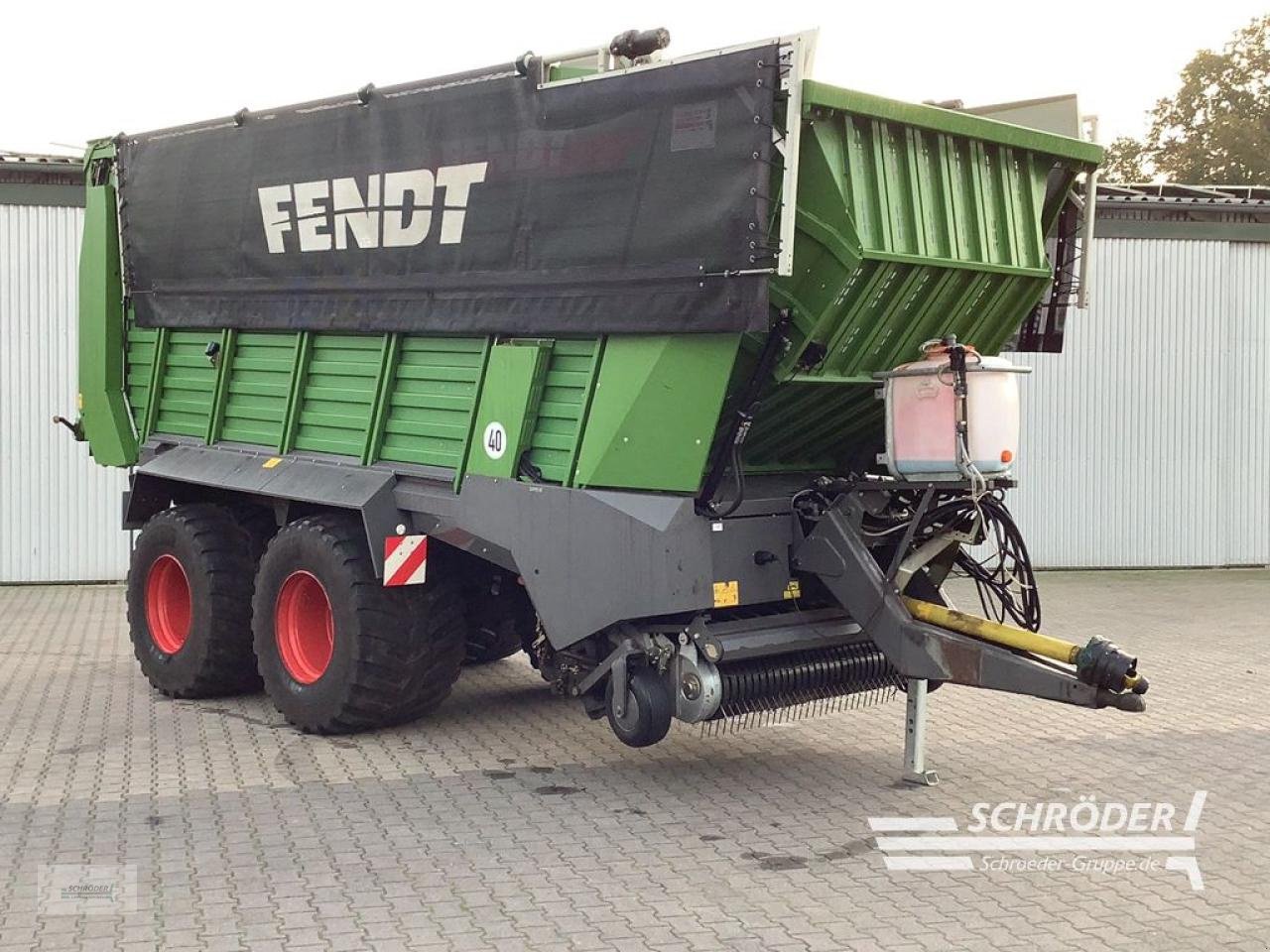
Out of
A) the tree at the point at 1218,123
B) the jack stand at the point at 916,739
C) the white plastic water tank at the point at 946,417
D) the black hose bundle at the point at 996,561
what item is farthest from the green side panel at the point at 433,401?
the tree at the point at 1218,123

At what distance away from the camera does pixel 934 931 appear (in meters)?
5.39

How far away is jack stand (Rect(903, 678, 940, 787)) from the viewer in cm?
744

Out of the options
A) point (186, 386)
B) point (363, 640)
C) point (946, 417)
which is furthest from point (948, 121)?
point (186, 386)

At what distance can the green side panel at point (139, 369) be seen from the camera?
10.2m

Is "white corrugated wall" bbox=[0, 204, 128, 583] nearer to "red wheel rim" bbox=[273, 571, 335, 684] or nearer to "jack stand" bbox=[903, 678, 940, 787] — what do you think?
"red wheel rim" bbox=[273, 571, 335, 684]

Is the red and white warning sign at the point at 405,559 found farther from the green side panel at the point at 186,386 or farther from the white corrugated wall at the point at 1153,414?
the white corrugated wall at the point at 1153,414

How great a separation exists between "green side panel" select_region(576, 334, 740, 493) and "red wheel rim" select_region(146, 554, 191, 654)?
3.87 m

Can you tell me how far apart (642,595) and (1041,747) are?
268 centimetres

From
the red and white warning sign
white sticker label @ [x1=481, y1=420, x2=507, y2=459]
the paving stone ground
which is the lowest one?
the paving stone ground

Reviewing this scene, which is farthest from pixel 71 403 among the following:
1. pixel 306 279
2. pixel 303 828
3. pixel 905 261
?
pixel 905 261

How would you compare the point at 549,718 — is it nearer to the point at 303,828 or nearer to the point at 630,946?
the point at 303,828

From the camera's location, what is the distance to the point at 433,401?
323 inches

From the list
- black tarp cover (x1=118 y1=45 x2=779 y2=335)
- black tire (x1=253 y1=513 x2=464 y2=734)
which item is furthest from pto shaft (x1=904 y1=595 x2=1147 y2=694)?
black tire (x1=253 y1=513 x2=464 y2=734)

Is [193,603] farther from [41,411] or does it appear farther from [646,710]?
[41,411]
